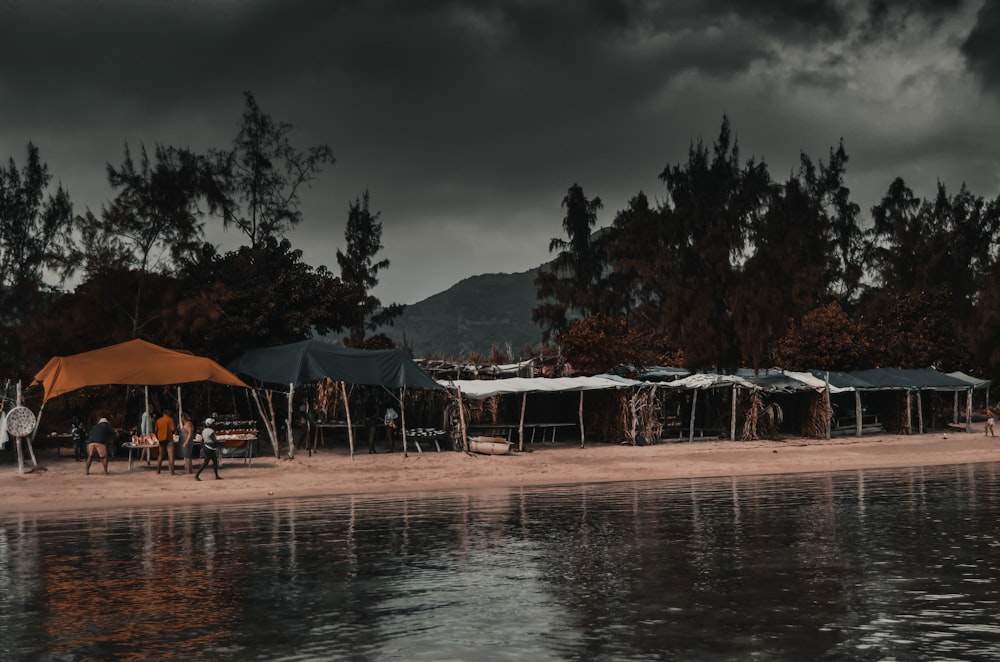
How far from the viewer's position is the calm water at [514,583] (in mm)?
8328

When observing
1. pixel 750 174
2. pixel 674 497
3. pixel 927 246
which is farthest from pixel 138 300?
pixel 927 246

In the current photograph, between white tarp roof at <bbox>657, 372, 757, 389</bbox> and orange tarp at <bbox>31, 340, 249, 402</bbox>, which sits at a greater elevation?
orange tarp at <bbox>31, 340, 249, 402</bbox>

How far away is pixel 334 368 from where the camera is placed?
32250mm

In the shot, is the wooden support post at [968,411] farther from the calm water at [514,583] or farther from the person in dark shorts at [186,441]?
the person in dark shorts at [186,441]

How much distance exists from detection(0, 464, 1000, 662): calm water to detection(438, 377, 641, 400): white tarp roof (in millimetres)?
16268

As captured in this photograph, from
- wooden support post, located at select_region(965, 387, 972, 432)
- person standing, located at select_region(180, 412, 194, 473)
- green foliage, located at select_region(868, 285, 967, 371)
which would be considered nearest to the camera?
person standing, located at select_region(180, 412, 194, 473)

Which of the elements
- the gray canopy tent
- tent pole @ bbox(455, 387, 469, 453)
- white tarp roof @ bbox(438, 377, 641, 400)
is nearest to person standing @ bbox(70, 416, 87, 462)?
the gray canopy tent

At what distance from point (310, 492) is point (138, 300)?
1184 centimetres

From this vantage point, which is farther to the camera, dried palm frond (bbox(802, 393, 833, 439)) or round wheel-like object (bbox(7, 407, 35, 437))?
dried palm frond (bbox(802, 393, 833, 439))

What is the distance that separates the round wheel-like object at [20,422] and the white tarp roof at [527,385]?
12.8 metres

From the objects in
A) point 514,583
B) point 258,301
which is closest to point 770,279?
point 258,301

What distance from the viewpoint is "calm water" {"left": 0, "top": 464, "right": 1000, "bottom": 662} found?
833 centimetres

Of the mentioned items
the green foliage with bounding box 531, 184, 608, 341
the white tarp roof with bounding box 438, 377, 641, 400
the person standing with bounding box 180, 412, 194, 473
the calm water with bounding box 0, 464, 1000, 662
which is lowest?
the calm water with bounding box 0, 464, 1000, 662

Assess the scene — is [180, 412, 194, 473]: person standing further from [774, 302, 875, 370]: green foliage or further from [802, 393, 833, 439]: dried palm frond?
[774, 302, 875, 370]: green foliage
